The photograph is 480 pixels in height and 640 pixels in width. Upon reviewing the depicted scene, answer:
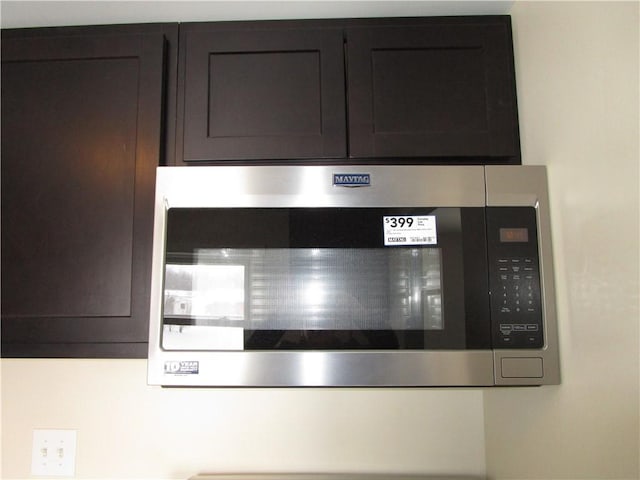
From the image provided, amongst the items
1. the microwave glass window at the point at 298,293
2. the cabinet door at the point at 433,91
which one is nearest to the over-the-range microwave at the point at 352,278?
the microwave glass window at the point at 298,293

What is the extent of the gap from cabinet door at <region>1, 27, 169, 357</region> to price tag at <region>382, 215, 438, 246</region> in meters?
0.50

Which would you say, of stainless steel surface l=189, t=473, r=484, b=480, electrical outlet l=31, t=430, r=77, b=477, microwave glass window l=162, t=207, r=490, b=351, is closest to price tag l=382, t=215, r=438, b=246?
microwave glass window l=162, t=207, r=490, b=351

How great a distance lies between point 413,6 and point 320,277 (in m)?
0.64

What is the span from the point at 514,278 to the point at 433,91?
43cm

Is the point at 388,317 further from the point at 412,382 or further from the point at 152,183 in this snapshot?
the point at 152,183

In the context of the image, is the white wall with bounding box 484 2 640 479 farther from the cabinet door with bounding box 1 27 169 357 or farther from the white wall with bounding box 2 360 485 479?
the cabinet door with bounding box 1 27 169 357

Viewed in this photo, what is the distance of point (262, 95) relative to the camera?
95 cm

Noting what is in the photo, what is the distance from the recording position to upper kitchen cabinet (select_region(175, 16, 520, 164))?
923 mm

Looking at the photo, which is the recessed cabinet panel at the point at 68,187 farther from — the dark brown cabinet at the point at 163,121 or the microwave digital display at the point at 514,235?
the microwave digital display at the point at 514,235

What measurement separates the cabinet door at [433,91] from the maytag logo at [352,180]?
14 cm

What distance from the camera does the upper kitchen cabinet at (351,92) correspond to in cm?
92

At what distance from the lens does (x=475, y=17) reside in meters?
0.97

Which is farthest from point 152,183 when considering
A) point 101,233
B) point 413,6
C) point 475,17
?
point 475,17

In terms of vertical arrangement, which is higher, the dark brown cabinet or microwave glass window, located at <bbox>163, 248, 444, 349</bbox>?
the dark brown cabinet
